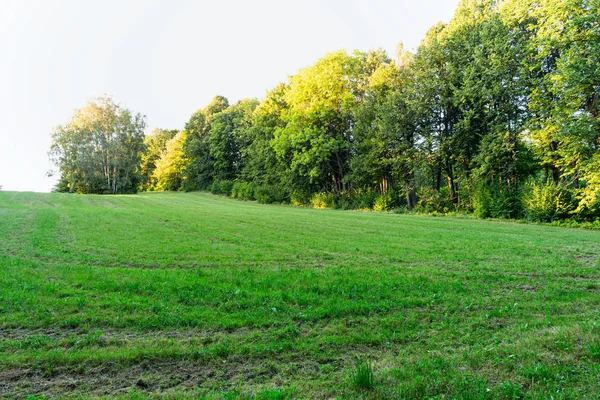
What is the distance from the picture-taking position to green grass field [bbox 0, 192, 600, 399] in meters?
3.73

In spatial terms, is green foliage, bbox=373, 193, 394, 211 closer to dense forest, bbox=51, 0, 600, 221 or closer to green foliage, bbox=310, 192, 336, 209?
dense forest, bbox=51, 0, 600, 221

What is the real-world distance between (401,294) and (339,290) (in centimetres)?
127

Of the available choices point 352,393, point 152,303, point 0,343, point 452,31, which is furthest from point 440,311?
point 452,31

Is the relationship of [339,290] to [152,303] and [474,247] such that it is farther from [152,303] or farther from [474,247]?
[474,247]

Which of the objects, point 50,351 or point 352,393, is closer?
point 352,393

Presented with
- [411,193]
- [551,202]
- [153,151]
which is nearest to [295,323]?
[551,202]

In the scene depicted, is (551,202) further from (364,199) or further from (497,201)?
(364,199)

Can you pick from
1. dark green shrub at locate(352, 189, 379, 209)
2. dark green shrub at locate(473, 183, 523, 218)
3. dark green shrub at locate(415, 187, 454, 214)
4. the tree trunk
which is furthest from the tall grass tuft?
dark green shrub at locate(352, 189, 379, 209)

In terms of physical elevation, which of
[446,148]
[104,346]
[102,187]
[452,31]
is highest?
[452,31]

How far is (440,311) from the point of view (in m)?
6.03

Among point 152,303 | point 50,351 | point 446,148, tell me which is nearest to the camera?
point 50,351

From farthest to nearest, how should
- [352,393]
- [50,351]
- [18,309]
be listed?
[18,309]
[50,351]
[352,393]

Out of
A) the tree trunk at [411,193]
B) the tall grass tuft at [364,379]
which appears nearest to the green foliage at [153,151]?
the tree trunk at [411,193]

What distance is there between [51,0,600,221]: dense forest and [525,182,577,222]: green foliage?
8 centimetres
